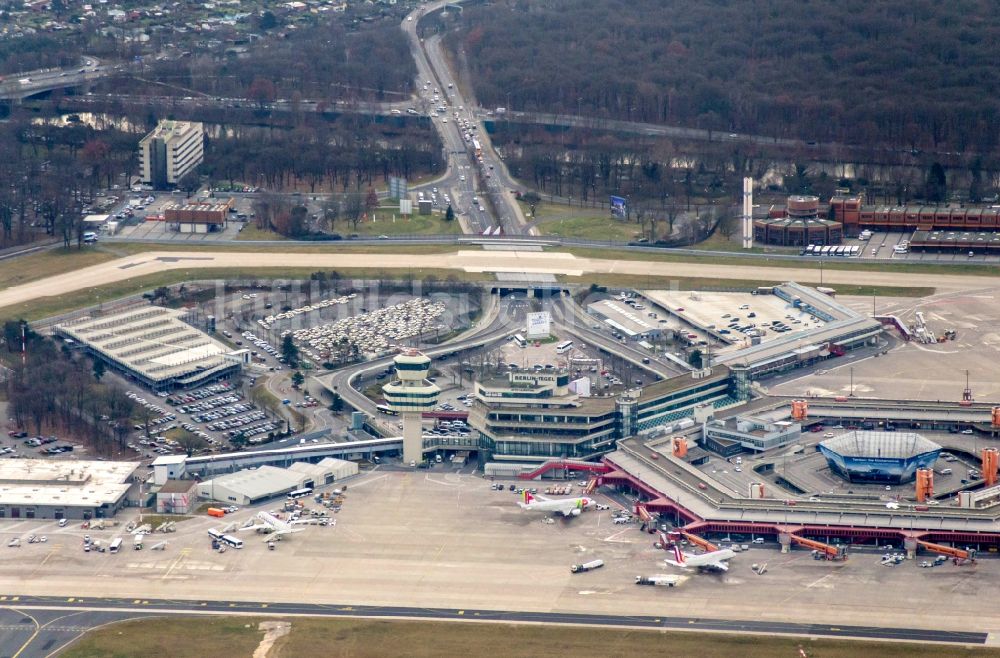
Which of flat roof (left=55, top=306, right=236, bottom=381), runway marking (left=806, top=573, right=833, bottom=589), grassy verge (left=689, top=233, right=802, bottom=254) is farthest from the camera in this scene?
grassy verge (left=689, top=233, right=802, bottom=254)

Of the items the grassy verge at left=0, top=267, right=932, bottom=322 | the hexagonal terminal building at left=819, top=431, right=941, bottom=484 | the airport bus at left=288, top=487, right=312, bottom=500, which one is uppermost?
the grassy verge at left=0, top=267, right=932, bottom=322

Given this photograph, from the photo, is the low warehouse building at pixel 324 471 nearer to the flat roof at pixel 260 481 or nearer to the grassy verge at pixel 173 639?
the flat roof at pixel 260 481

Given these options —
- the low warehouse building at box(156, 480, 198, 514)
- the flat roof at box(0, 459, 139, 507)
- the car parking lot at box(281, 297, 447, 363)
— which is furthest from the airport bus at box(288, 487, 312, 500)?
the car parking lot at box(281, 297, 447, 363)

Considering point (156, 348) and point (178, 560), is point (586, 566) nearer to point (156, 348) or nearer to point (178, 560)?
point (178, 560)

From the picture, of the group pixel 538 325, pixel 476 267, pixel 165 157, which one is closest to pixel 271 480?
pixel 538 325

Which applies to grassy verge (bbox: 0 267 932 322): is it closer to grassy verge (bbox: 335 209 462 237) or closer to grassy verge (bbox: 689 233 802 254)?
grassy verge (bbox: 689 233 802 254)

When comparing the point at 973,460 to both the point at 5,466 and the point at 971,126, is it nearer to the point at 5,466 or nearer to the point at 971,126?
the point at 5,466

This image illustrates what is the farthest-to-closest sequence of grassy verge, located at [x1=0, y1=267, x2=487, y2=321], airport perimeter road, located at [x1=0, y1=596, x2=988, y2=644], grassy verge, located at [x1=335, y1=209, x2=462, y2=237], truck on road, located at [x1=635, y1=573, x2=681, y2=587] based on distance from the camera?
grassy verge, located at [x1=335, y1=209, x2=462, y2=237] → grassy verge, located at [x1=0, y1=267, x2=487, y2=321] → truck on road, located at [x1=635, y1=573, x2=681, y2=587] → airport perimeter road, located at [x1=0, y1=596, x2=988, y2=644]
